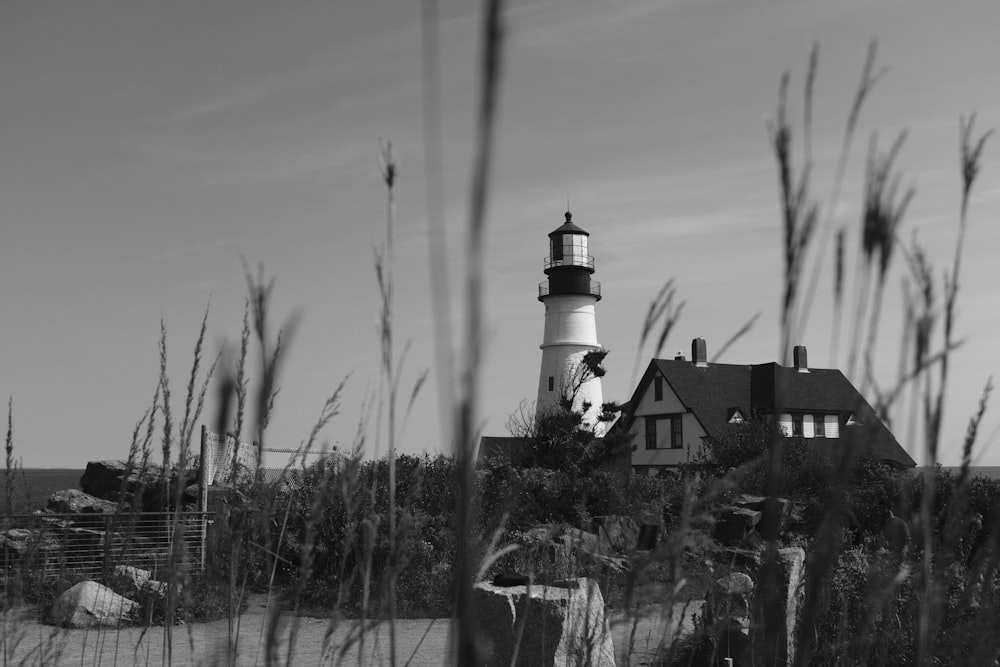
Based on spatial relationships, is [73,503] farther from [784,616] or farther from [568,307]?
[568,307]

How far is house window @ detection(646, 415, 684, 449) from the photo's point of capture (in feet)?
121

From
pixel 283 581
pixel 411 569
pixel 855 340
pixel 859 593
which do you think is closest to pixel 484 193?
pixel 855 340

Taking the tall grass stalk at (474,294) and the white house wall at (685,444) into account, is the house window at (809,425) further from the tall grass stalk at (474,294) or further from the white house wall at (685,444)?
the tall grass stalk at (474,294)

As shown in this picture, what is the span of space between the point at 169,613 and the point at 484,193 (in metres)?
2.06

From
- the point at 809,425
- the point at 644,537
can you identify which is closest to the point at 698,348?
the point at 809,425

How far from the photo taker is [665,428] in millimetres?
36906

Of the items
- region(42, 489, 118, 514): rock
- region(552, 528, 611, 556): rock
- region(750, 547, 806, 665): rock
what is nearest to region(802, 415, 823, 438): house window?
region(552, 528, 611, 556): rock

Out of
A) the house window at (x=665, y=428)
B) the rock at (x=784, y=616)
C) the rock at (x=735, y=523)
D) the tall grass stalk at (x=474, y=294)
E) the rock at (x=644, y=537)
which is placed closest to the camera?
the tall grass stalk at (x=474, y=294)

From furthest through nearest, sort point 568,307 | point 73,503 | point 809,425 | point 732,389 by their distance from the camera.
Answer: point 809,425 < point 732,389 < point 568,307 < point 73,503

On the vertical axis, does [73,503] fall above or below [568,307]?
below

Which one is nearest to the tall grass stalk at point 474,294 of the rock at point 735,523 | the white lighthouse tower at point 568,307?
the rock at point 735,523

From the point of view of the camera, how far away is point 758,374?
3838cm

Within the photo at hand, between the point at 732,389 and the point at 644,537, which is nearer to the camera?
the point at 644,537

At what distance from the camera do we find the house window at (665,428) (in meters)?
36.9
